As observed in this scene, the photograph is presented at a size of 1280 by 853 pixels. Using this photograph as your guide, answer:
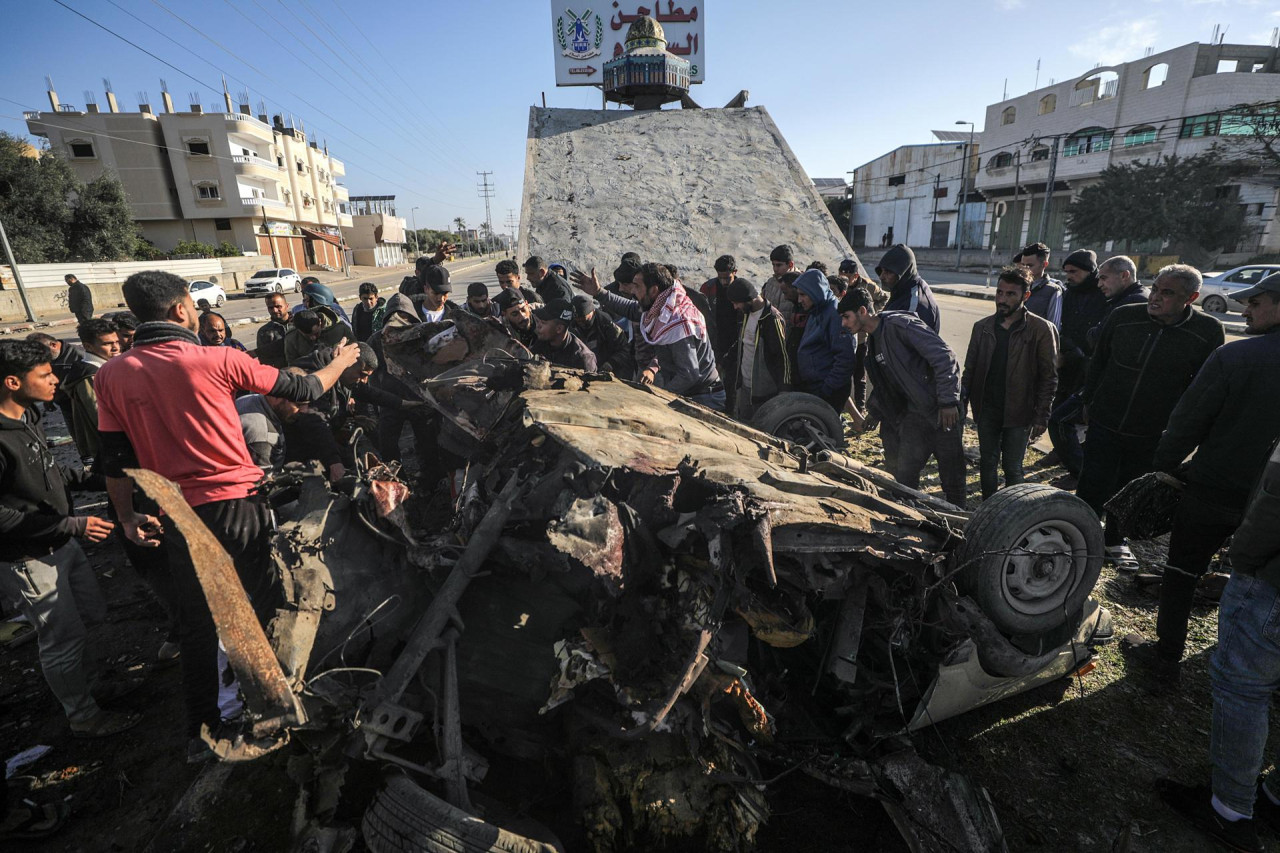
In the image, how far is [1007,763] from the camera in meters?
2.60

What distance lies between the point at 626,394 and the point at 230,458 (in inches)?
81.9

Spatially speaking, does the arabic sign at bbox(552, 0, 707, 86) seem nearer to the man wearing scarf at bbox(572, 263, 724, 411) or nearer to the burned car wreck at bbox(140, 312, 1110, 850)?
the man wearing scarf at bbox(572, 263, 724, 411)

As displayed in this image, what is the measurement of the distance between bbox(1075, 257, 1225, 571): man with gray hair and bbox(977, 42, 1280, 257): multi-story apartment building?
29219 millimetres

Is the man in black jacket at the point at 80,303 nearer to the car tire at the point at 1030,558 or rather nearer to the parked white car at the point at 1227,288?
the car tire at the point at 1030,558

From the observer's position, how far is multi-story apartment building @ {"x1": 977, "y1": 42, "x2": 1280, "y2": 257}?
28.1 meters

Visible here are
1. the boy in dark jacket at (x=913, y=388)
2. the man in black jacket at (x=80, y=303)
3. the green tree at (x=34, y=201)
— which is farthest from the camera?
the green tree at (x=34, y=201)

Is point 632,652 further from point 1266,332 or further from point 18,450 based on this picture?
point 1266,332

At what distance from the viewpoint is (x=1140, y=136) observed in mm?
32094

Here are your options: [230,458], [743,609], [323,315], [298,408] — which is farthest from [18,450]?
[743,609]

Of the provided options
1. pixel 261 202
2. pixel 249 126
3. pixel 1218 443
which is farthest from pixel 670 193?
pixel 249 126

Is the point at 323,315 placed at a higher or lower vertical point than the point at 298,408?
higher

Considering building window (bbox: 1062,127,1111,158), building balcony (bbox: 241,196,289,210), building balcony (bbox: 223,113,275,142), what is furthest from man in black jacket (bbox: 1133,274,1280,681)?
building balcony (bbox: 223,113,275,142)

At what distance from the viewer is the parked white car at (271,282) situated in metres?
26.3

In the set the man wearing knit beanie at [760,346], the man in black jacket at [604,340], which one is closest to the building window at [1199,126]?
the man wearing knit beanie at [760,346]
